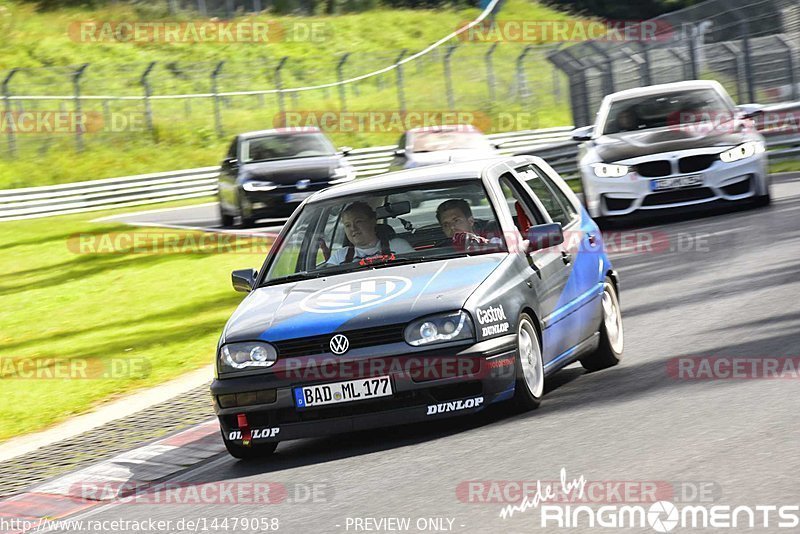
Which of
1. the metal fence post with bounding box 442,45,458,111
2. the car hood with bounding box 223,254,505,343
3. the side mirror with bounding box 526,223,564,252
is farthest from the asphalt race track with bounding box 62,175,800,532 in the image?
the metal fence post with bounding box 442,45,458,111

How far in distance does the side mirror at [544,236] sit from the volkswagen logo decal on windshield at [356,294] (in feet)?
2.82

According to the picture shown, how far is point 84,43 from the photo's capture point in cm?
5400

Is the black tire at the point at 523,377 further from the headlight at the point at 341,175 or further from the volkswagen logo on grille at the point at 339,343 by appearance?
the headlight at the point at 341,175

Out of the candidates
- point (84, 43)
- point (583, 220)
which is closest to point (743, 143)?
point (583, 220)

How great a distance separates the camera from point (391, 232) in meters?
8.19

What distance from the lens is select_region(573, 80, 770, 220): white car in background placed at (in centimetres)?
1596

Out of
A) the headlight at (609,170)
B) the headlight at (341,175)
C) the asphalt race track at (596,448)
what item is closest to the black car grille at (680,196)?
the headlight at (609,170)

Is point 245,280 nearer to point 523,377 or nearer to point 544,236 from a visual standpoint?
point 544,236

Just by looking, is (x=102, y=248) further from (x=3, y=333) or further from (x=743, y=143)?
(x=743, y=143)

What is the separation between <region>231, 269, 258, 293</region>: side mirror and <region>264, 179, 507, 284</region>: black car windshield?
13 cm

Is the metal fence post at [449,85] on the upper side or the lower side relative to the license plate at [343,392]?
lower

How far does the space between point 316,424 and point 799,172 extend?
1576cm

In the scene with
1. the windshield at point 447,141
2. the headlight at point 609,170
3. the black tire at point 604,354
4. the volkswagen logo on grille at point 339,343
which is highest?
the volkswagen logo on grille at point 339,343

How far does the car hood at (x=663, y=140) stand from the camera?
633 inches
